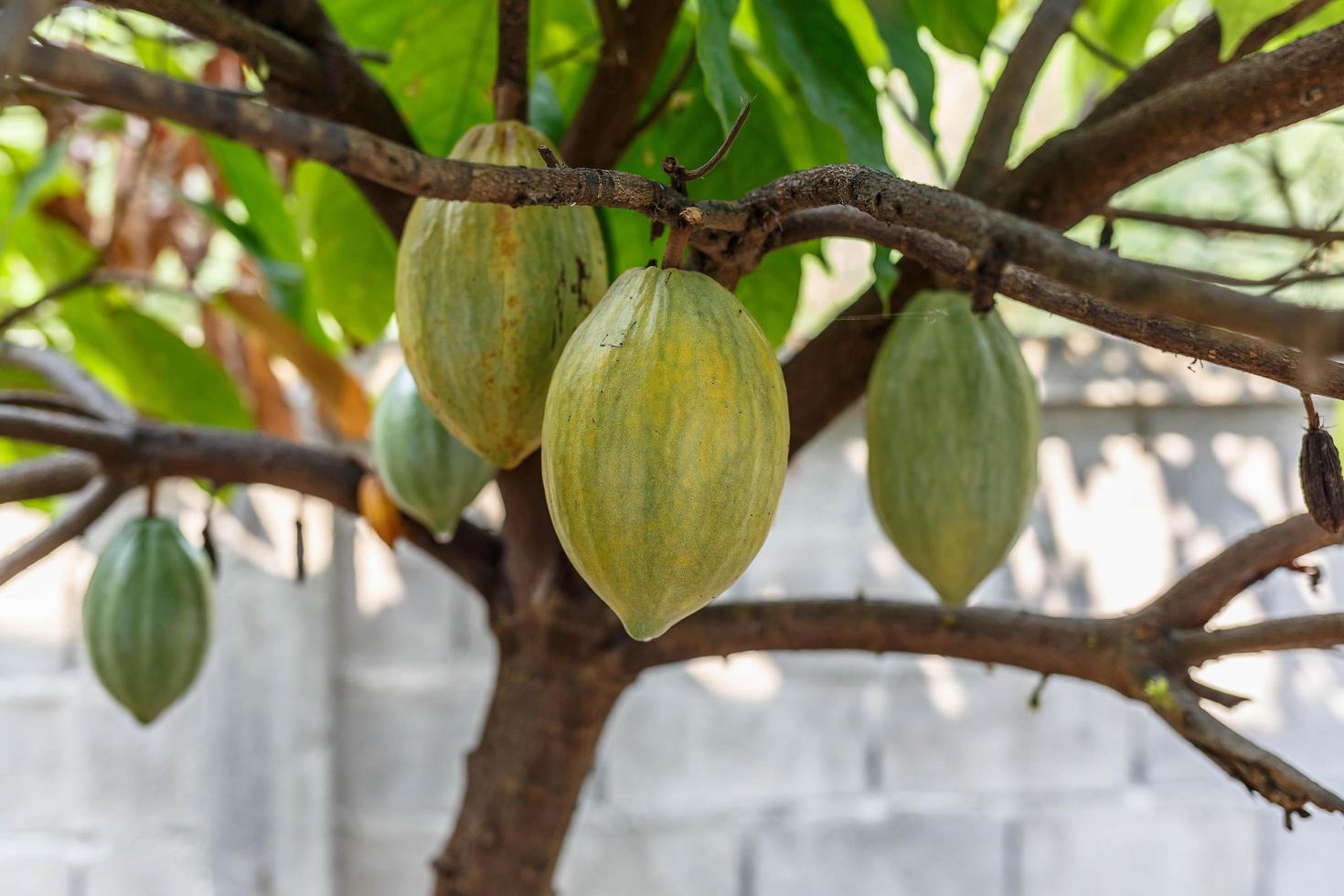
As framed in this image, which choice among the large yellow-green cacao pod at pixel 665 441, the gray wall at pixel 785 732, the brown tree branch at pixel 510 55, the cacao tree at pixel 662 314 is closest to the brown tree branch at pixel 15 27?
the cacao tree at pixel 662 314

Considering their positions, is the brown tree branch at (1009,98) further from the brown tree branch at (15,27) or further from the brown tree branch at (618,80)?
the brown tree branch at (15,27)

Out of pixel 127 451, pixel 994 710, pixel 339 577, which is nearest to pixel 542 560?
pixel 127 451

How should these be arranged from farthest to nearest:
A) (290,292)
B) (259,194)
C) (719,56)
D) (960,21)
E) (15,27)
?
→ (290,292) < (259,194) < (960,21) < (719,56) < (15,27)

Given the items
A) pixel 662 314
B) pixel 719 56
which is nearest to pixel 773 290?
pixel 719 56

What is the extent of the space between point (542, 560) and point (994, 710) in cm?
103

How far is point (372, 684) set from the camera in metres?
1.59

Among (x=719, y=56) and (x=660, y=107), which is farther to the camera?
(x=660, y=107)

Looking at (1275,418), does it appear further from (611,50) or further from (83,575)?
(83,575)

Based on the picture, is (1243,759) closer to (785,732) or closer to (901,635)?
(901,635)

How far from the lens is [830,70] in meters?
0.56

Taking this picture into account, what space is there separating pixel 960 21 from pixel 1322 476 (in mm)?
404

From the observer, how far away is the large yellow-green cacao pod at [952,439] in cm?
62

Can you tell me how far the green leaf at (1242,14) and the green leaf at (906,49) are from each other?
0.14 metres

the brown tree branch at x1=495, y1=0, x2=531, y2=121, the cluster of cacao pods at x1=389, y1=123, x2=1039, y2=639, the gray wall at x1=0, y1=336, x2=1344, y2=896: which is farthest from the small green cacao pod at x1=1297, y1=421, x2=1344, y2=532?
the gray wall at x1=0, y1=336, x2=1344, y2=896
